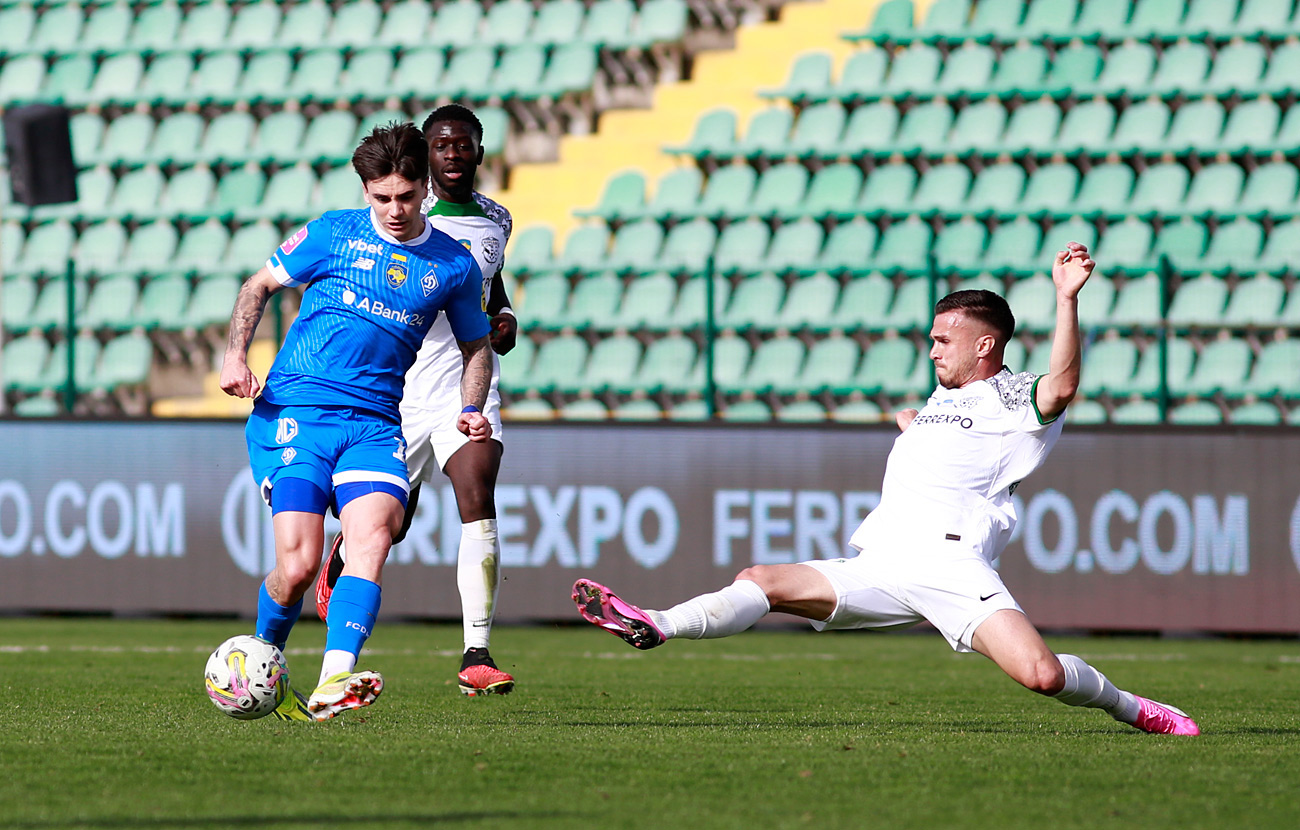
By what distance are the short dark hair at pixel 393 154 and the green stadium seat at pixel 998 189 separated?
8.89 meters

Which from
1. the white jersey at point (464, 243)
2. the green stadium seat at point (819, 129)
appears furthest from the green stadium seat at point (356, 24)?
the white jersey at point (464, 243)

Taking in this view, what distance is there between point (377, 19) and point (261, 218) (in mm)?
2948

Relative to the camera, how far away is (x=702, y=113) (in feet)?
52.6

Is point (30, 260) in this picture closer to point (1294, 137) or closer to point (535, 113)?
point (535, 113)

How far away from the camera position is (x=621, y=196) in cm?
1552

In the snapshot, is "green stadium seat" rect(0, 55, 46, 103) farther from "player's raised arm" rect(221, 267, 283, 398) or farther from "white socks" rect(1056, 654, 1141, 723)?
"white socks" rect(1056, 654, 1141, 723)

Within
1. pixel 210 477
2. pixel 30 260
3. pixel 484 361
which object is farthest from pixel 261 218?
pixel 484 361

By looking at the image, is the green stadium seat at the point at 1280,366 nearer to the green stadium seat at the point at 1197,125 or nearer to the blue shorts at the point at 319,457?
the green stadium seat at the point at 1197,125

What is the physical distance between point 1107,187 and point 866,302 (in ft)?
7.56

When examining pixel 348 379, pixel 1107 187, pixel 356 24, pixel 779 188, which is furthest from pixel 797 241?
pixel 348 379

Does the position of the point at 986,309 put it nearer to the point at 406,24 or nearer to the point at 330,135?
the point at 330,135

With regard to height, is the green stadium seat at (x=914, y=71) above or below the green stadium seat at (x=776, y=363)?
above

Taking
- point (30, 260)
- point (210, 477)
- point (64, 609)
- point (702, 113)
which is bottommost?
point (64, 609)

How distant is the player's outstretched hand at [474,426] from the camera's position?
5.77 meters
